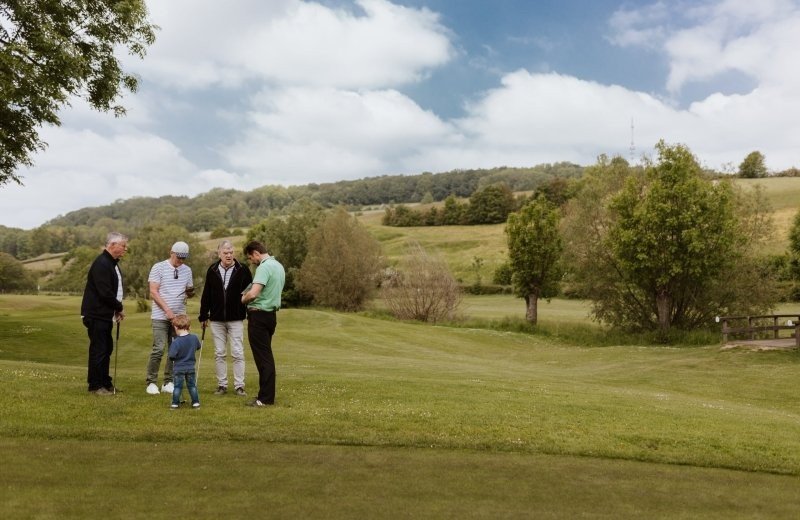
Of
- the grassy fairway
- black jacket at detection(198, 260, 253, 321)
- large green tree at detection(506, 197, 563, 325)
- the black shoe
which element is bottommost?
the grassy fairway

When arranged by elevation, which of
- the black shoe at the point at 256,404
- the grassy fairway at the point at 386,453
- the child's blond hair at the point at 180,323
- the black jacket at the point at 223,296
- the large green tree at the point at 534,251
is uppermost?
the large green tree at the point at 534,251

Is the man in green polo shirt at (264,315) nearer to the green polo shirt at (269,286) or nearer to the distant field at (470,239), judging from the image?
the green polo shirt at (269,286)

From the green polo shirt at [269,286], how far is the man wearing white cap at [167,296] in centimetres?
152

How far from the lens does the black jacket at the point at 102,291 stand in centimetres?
1180

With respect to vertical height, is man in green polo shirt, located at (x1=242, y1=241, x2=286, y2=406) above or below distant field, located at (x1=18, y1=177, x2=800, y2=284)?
below

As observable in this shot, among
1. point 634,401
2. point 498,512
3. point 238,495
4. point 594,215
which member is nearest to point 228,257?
point 238,495

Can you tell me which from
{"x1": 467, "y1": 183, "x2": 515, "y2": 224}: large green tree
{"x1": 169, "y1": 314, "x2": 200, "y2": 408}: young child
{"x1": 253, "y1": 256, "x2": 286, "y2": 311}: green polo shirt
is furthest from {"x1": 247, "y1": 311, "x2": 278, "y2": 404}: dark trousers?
{"x1": 467, "y1": 183, "x2": 515, "y2": 224}: large green tree

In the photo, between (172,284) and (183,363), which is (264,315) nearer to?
(183,363)

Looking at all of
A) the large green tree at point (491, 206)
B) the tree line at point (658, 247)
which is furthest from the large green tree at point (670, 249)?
the large green tree at point (491, 206)

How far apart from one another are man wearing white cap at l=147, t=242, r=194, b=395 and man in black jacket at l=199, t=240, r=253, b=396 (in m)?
0.44

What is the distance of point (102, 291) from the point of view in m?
11.8

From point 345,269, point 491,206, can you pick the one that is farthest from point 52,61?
point 491,206

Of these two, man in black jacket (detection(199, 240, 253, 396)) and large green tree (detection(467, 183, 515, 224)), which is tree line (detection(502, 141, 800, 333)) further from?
large green tree (detection(467, 183, 515, 224))

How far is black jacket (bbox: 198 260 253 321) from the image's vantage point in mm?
11781
